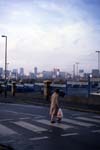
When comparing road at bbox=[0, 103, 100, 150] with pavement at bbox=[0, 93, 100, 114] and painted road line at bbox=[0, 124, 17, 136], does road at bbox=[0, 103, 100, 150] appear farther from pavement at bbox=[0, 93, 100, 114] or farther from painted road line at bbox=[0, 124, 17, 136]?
pavement at bbox=[0, 93, 100, 114]

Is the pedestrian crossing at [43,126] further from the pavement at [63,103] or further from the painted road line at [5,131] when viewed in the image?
the pavement at [63,103]

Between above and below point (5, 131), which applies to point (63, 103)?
above

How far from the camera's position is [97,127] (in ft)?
52.2

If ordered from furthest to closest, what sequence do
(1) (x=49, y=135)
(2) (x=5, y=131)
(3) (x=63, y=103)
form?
(3) (x=63, y=103) < (2) (x=5, y=131) < (1) (x=49, y=135)

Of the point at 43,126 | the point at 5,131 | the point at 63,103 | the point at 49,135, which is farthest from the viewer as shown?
the point at 63,103

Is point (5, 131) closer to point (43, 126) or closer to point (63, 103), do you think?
point (43, 126)

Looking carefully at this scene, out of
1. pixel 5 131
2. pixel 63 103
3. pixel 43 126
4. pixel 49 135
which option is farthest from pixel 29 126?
pixel 63 103

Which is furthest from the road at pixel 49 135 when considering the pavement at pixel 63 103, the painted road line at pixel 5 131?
the pavement at pixel 63 103

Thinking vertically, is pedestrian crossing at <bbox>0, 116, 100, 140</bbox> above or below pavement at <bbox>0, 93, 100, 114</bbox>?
below

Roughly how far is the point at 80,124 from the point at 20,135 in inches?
158

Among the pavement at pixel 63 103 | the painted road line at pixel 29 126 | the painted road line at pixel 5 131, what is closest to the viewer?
the painted road line at pixel 5 131

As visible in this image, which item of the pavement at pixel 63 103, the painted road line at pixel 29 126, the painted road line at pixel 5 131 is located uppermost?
the pavement at pixel 63 103

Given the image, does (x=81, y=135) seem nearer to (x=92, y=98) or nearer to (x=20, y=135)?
(x=20, y=135)

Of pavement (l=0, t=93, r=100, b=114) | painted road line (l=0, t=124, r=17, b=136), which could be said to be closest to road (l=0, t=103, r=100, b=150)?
painted road line (l=0, t=124, r=17, b=136)
